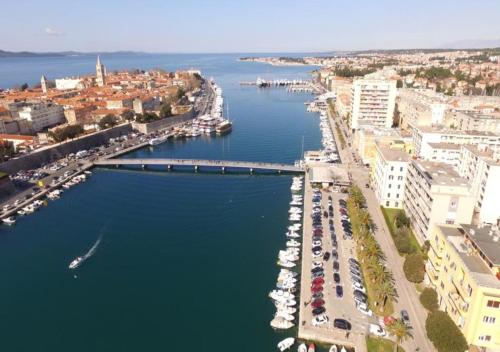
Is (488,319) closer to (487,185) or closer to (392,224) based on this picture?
(392,224)

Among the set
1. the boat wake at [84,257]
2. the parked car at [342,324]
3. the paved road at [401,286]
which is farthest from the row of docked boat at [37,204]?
the paved road at [401,286]

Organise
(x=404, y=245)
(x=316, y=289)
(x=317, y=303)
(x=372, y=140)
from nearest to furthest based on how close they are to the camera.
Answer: (x=317, y=303) → (x=316, y=289) → (x=404, y=245) → (x=372, y=140)

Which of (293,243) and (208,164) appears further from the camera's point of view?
(208,164)

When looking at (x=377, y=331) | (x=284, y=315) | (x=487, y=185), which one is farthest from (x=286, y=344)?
Result: (x=487, y=185)

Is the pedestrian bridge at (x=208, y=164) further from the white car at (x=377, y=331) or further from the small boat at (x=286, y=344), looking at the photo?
the small boat at (x=286, y=344)

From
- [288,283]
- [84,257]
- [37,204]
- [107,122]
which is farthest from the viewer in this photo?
[107,122]

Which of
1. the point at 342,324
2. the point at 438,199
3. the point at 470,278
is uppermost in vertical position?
the point at 438,199
